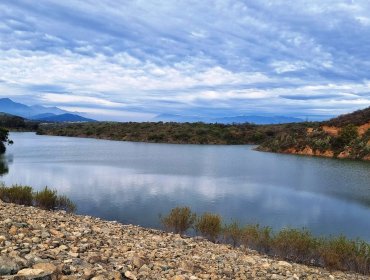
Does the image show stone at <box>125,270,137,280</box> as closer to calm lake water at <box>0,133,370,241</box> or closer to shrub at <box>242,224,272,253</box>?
shrub at <box>242,224,272,253</box>

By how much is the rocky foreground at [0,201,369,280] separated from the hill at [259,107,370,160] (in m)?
52.6

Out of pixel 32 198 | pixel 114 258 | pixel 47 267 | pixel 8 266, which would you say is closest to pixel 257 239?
pixel 114 258

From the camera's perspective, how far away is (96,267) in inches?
337

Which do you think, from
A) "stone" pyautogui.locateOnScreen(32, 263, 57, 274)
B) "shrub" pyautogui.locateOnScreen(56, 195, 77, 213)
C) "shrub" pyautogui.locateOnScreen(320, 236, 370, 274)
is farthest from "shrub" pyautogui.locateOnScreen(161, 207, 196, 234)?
"stone" pyautogui.locateOnScreen(32, 263, 57, 274)

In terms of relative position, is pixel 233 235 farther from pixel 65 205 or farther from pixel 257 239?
pixel 65 205

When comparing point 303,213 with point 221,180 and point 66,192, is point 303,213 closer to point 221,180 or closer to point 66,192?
point 221,180

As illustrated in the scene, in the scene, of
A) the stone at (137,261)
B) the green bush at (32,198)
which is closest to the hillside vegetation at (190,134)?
the green bush at (32,198)

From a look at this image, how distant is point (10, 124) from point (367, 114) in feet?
431

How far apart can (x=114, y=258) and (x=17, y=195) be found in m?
12.9

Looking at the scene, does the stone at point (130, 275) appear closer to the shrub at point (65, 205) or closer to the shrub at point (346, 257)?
the shrub at point (346, 257)

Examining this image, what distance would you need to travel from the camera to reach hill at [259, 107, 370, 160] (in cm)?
6209

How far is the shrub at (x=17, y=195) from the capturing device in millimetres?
20875

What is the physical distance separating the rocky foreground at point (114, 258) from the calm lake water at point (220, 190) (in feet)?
20.2

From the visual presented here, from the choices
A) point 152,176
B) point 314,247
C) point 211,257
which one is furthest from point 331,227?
point 152,176
